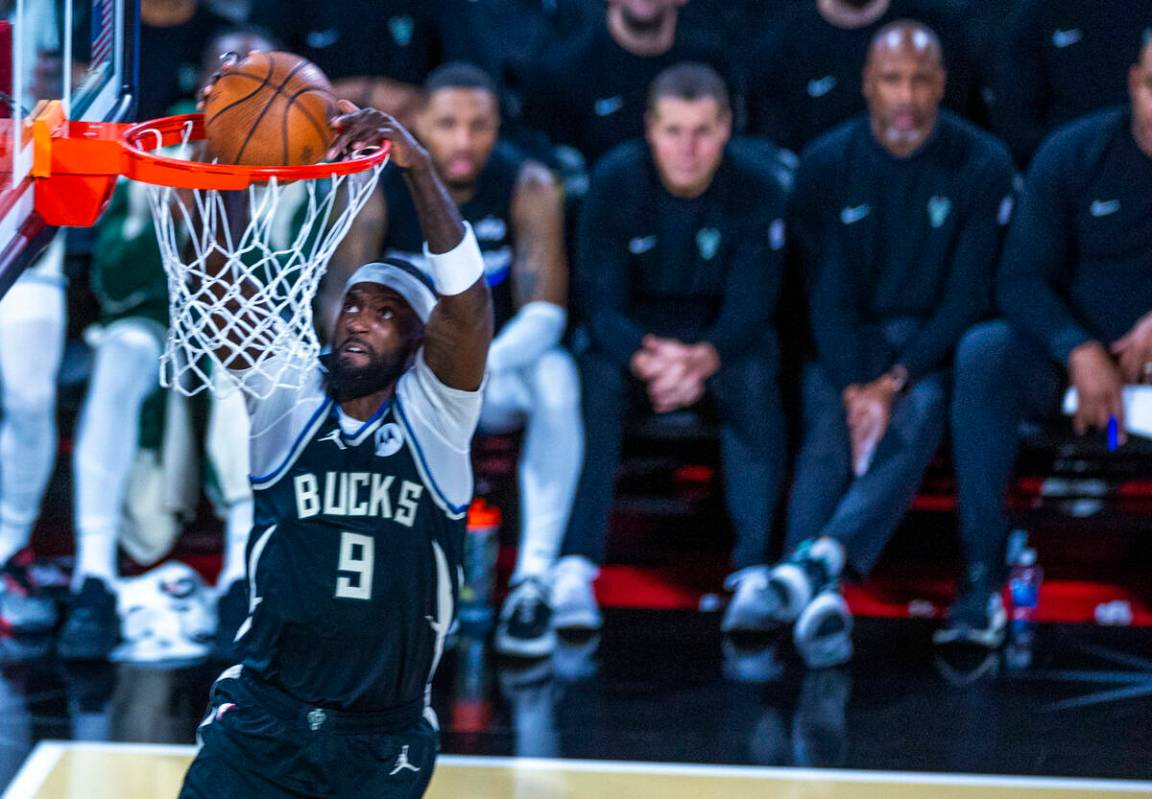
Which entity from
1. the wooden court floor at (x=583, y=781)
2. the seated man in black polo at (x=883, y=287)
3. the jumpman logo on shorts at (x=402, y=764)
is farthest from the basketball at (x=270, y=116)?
the seated man in black polo at (x=883, y=287)

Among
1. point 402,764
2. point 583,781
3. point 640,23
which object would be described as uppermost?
point 640,23

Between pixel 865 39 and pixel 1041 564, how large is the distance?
84.3 inches

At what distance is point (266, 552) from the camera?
348 centimetres

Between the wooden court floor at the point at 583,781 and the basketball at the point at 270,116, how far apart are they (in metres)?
2.05

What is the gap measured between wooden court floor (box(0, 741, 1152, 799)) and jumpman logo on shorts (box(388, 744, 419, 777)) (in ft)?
4.26

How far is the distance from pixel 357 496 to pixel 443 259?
524 mm

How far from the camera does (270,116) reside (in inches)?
128

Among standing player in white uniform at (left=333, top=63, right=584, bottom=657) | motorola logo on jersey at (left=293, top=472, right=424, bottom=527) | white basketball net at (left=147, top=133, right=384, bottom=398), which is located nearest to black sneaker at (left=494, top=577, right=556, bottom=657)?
standing player in white uniform at (left=333, top=63, right=584, bottom=657)

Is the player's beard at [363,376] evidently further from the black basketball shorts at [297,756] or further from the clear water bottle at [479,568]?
the clear water bottle at [479,568]

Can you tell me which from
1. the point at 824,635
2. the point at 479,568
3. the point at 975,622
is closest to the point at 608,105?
the point at 479,568

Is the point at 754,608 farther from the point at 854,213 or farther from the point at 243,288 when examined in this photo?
the point at 243,288

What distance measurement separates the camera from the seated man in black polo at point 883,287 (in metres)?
6.11

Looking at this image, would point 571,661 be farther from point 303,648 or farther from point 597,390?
point 303,648

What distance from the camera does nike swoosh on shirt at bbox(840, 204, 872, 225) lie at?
632 cm
